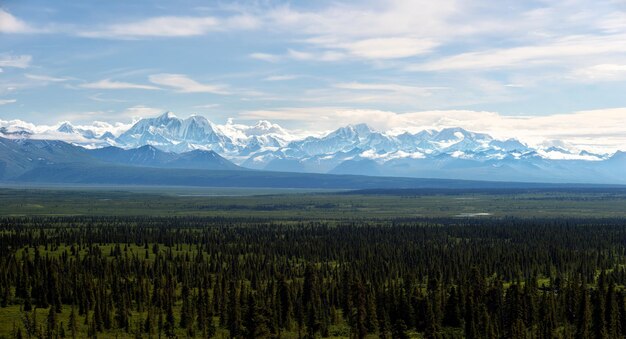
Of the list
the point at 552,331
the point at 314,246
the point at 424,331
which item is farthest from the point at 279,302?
the point at 314,246

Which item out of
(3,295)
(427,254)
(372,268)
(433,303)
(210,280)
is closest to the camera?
(433,303)

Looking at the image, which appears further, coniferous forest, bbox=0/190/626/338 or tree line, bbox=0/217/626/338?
tree line, bbox=0/217/626/338

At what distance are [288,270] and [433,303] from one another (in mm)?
45378

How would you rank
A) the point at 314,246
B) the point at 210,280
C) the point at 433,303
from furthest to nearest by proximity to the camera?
the point at 314,246 < the point at 210,280 < the point at 433,303

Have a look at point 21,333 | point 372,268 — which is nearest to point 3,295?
point 21,333

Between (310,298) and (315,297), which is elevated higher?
(315,297)

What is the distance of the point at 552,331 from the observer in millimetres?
102062

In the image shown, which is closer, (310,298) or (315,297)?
(315,297)

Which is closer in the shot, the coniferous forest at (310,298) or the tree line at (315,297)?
the coniferous forest at (310,298)

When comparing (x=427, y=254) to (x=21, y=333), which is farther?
(x=427, y=254)

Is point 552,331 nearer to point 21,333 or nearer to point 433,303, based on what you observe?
point 433,303

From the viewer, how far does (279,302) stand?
116m

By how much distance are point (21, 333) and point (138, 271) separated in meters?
44.0

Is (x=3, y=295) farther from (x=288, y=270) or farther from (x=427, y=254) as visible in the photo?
(x=427, y=254)
